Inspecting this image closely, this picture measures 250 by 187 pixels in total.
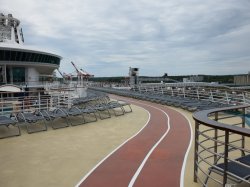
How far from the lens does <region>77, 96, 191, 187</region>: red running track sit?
17.3 feet

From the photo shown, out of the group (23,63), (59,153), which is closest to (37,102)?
(59,153)

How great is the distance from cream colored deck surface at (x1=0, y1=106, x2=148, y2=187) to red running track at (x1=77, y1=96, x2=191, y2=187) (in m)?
0.34

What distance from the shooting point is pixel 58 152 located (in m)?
7.34

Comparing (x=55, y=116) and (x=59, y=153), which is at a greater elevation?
(x=55, y=116)

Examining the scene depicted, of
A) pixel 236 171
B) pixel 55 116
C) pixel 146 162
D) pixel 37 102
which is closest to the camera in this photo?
pixel 236 171

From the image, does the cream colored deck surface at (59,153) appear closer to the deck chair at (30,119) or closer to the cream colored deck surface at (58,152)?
the cream colored deck surface at (58,152)

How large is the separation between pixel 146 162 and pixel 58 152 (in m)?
2.42

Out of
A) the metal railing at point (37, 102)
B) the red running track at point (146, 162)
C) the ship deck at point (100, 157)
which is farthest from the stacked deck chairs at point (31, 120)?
the red running track at point (146, 162)

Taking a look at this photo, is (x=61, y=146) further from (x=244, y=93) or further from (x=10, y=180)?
(x=244, y=93)

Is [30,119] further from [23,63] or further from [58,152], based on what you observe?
[23,63]

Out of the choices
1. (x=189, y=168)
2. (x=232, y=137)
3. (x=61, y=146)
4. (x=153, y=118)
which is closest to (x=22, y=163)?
(x=61, y=146)

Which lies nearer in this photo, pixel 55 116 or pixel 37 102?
pixel 55 116

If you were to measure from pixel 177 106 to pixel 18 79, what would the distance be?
80.8 ft

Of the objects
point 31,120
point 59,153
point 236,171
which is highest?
point 236,171
